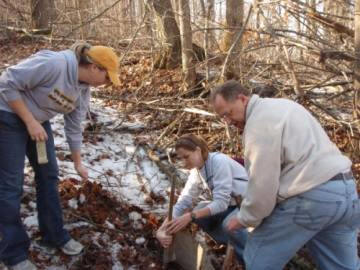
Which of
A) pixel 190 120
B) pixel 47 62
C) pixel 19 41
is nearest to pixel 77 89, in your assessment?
pixel 47 62

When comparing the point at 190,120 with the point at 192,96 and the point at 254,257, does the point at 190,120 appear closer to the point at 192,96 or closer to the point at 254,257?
the point at 192,96

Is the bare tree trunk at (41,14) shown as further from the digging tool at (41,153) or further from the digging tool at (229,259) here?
the digging tool at (229,259)

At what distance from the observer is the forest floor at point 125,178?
3.63m

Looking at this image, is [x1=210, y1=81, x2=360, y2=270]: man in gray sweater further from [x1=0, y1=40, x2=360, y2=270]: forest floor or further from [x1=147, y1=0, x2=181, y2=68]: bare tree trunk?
[x1=147, y1=0, x2=181, y2=68]: bare tree trunk

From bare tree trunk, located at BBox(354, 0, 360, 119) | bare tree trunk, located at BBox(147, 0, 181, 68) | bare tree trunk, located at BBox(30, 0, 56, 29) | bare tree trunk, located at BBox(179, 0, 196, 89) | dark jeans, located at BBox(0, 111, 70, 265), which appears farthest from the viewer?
bare tree trunk, located at BBox(30, 0, 56, 29)

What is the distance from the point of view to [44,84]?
110 inches

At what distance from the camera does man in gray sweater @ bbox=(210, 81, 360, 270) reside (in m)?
2.41

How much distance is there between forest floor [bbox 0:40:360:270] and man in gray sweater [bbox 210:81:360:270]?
3.94 ft

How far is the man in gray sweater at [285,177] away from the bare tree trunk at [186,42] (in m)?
4.35

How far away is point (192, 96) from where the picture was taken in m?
6.99

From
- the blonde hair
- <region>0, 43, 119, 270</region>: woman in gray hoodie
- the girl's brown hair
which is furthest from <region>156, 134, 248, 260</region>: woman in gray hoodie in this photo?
the blonde hair

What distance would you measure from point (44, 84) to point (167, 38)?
18.9 feet

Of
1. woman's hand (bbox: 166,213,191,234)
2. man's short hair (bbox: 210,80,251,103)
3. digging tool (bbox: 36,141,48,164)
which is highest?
man's short hair (bbox: 210,80,251,103)

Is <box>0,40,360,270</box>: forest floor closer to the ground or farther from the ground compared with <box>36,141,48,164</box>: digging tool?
closer to the ground
